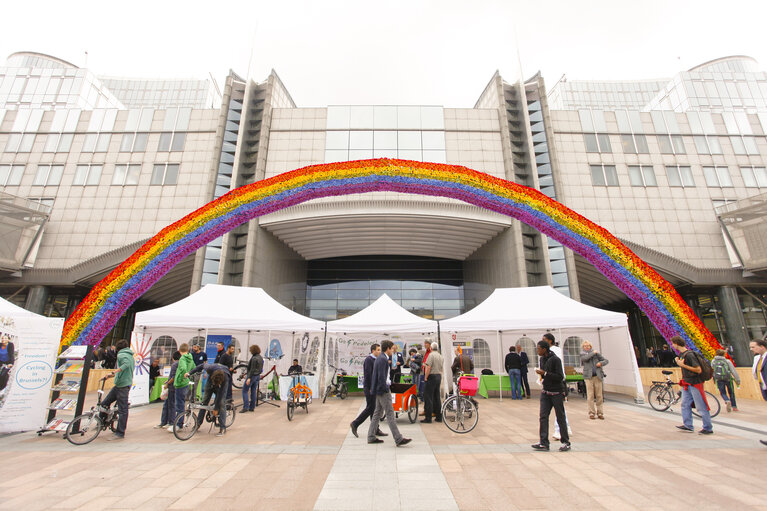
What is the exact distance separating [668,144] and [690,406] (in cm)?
2427

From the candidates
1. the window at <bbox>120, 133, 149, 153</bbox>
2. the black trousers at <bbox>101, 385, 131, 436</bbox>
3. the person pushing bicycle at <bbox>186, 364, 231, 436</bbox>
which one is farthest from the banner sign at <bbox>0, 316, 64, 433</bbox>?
the window at <bbox>120, 133, 149, 153</bbox>

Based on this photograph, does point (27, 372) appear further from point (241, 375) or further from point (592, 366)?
point (592, 366)

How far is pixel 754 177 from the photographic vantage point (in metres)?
24.1

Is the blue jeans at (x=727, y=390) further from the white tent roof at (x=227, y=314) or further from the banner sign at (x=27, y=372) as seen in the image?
the banner sign at (x=27, y=372)

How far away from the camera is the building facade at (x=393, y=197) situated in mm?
21703

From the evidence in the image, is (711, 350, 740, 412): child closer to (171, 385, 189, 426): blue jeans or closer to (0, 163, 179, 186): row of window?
(171, 385, 189, 426): blue jeans

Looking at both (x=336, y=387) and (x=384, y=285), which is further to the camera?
(x=384, y=285)

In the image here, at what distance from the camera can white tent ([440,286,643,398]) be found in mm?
11336

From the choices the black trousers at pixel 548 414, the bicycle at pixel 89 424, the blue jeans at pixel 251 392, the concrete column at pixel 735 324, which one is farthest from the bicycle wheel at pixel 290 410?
the concrete column at pixel 735 324

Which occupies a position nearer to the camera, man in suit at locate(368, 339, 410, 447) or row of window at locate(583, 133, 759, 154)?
man in suit at locate(368, 339, 410, 447)

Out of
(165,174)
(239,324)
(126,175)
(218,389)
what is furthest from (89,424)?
(126,175)

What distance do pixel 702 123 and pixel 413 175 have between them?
80.6 ft

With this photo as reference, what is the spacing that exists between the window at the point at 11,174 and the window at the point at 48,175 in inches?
42.8

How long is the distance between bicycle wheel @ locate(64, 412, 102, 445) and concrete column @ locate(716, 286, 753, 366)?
93.1 ft
